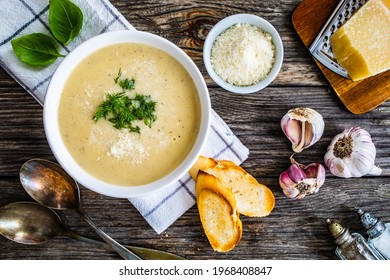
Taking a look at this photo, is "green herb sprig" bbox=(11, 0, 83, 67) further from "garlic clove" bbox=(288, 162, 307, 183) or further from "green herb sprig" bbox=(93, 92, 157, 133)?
"garlic clove" bbox=(288, 162, 307, 183)

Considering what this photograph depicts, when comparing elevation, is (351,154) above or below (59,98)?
below

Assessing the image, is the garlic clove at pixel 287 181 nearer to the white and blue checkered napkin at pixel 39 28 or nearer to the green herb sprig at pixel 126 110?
the white and blue checkered napkin at pixel 39 28

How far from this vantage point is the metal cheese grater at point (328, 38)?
1.80 meters

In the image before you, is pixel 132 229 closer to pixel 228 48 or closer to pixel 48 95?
pixel 48 95

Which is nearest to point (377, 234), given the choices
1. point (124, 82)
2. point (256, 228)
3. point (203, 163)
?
point (256, 228)

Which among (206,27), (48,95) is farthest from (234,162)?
(48,95)

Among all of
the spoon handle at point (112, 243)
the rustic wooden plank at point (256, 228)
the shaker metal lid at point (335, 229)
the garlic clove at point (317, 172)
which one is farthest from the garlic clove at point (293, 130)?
the spoon handle at point (112, 243)

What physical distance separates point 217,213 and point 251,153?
→ 0.25 meters

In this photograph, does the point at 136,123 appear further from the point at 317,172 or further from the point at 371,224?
the point at 371,224

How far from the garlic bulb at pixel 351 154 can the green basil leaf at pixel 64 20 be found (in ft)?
3.17

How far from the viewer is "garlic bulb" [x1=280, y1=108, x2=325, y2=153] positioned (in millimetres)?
1770

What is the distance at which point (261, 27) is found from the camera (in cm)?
177

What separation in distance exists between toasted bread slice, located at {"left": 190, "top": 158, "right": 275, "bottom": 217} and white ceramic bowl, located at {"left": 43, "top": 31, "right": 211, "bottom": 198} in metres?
0.22

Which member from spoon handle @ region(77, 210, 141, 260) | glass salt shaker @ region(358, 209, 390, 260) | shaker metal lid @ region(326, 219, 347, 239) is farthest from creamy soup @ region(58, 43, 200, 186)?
glass salt shaker @ region(358, 209, 390, 260)
